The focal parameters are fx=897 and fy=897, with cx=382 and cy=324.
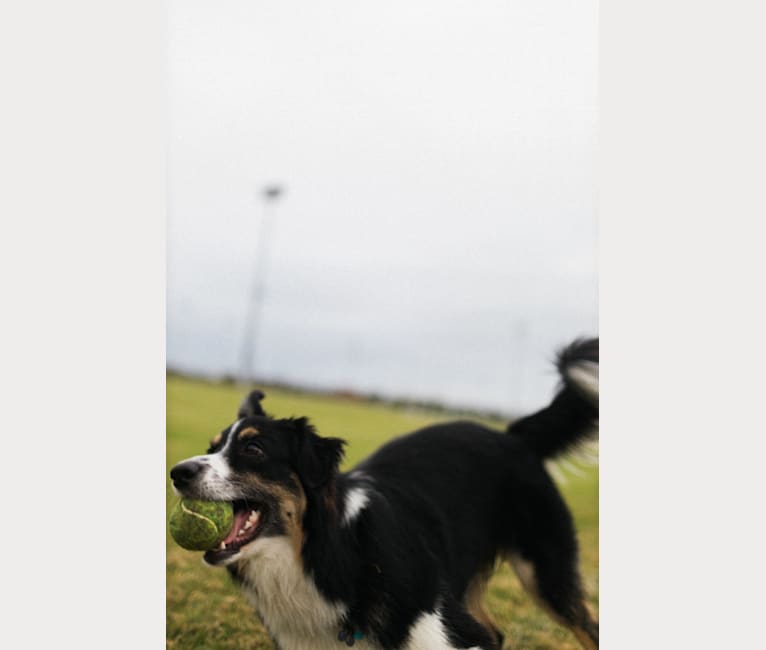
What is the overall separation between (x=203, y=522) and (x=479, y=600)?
57.3 inches

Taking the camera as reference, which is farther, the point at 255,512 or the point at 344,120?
the point at 344,120

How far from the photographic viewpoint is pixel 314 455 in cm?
335

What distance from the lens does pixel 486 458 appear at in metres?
4.01

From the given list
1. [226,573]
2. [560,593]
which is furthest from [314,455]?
[560,593]

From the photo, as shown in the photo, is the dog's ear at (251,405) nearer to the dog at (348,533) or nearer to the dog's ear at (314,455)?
the dog at (348,533)

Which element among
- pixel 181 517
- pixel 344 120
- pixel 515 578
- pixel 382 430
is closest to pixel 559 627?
pixel 515 578

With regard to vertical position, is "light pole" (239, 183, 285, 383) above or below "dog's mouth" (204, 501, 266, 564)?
above

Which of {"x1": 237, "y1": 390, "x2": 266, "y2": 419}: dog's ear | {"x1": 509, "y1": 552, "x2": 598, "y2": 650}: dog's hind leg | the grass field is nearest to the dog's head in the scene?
{"x1": 237, "y1": 390, "x2": 266, "y2": 419}: dog's ear

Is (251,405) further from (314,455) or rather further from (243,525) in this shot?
(243,525)

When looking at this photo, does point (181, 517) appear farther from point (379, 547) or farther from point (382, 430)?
point (382, 430)

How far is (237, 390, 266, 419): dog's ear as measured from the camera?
3.52m

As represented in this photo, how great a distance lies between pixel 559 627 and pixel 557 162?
2113 mm

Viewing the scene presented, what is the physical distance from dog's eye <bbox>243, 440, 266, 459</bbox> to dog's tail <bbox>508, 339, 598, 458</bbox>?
53.2 inches

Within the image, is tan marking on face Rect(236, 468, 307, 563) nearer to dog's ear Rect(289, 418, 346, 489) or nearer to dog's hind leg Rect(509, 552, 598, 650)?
dog's ear Rect(289, 418, 346, 489)
